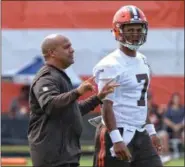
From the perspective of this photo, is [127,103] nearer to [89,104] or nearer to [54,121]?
[89,104]

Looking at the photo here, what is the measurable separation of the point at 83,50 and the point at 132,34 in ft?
32.4

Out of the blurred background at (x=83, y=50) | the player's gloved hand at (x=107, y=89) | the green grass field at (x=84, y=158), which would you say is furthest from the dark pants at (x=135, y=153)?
the blurred background at (x=83, y=50)

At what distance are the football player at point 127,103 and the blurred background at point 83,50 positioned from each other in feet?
29.2

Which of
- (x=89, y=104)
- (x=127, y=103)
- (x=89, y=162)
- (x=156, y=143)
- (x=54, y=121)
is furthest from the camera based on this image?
(x=89, y=162)

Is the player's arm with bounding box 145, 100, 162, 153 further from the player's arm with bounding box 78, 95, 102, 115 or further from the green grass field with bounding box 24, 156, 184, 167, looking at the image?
the green grass field with bounding box 24, 156, 184, 167

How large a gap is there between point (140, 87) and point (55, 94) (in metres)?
1.08

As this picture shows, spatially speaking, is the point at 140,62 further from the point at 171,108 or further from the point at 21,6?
the point at 21,6

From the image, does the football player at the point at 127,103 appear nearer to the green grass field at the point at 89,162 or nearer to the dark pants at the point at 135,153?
the dark pants at the point at 135,153

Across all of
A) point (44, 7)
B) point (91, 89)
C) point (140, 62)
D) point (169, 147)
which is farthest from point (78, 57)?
point (91, 89)

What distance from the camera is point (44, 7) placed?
16.8 metres

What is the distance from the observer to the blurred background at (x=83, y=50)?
15.9 m

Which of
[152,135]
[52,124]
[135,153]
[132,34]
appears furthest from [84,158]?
[52,124]

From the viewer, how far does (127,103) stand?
21.5 ft

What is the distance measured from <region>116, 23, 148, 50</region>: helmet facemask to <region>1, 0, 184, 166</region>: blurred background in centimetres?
894
